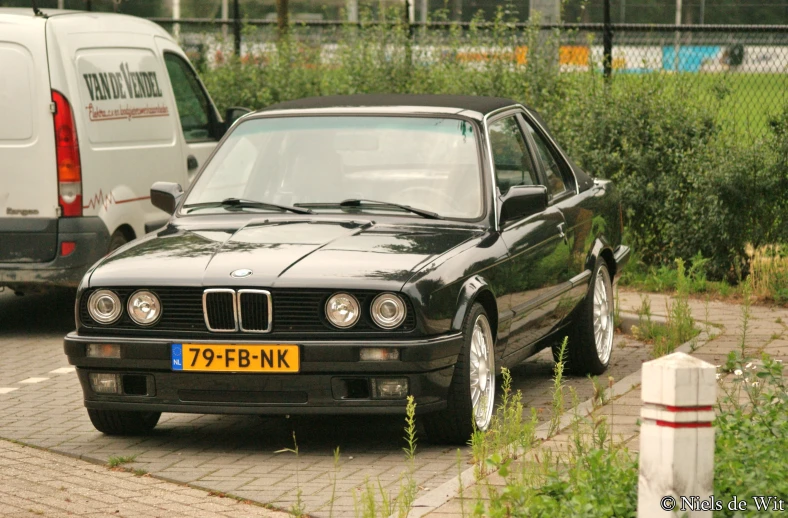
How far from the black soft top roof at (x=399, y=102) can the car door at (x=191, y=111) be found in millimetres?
3820

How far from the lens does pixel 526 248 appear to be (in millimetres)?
7773

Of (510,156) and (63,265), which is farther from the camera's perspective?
(63,265)

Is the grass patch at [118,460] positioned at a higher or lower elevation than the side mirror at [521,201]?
lower

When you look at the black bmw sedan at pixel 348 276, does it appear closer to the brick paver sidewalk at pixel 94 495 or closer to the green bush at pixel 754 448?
the brick paver sidewalk at pixel 94 495

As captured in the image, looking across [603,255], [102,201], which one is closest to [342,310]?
[603,255]

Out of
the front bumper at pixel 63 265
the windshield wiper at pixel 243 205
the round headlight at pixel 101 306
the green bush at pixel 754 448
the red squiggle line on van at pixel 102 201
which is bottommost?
the front bumper at pixel 63 265

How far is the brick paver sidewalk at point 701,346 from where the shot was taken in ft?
18.7

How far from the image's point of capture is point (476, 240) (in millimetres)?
7277

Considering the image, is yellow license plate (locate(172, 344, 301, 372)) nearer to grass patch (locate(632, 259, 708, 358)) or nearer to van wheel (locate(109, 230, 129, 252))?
grass patch (locate(632, 259, 708, 358))

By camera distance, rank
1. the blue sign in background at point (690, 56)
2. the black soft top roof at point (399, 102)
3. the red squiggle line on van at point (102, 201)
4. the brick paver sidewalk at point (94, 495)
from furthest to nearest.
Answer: the blue sign in background at point (690, 56)
the red squiggle line on van at point (102, 201)
the black soft top roof at point (399, 102)
the brick paver sidewalk at point (94, 495)

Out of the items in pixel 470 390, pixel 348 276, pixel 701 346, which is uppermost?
pixel 348 276

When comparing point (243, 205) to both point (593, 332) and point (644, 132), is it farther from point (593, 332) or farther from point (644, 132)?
point (644, 132)

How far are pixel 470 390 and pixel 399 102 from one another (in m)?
2.11

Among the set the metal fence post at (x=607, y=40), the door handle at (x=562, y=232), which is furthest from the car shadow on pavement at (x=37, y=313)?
the metal fence post at (x=607, y=40)
